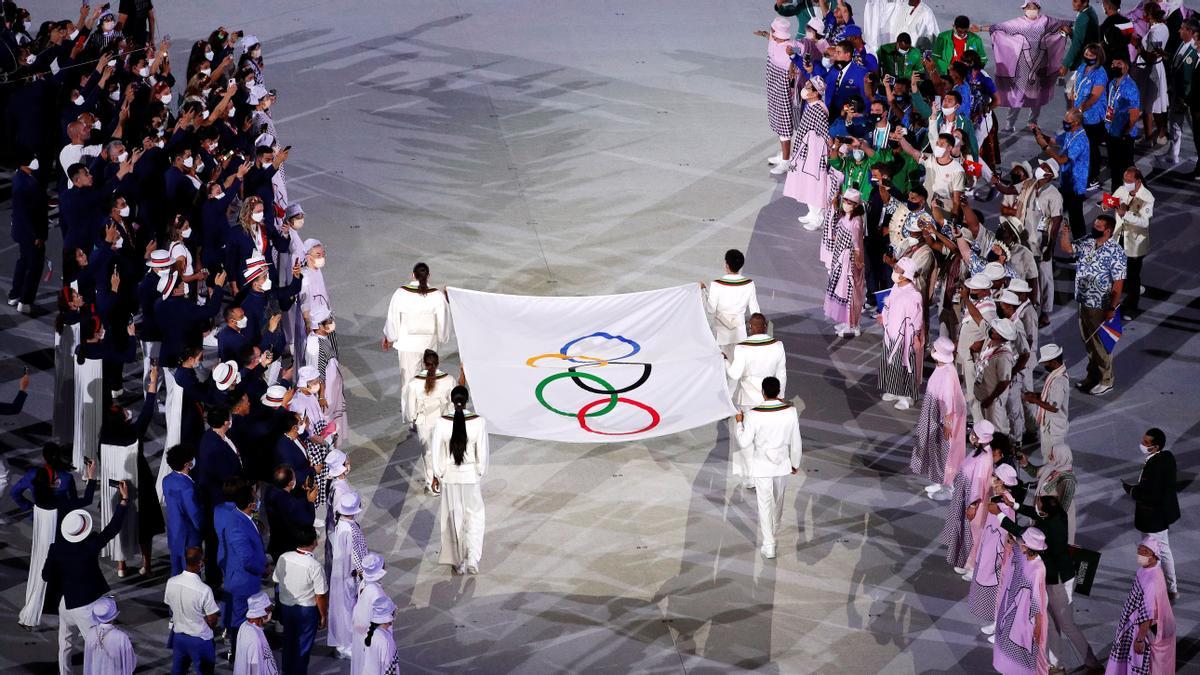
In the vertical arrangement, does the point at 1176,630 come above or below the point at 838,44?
below

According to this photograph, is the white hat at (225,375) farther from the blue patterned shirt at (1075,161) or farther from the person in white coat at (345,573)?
the blue patterned shirt at (1075,161)

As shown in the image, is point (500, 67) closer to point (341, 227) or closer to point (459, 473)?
point (341, 227)

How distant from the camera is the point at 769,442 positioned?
44.1ft

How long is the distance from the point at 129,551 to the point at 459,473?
2892mm

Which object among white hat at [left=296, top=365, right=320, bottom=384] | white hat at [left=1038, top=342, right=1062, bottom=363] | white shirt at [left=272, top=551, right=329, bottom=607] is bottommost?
white shirt at [left=272, top=551, right=329, bottom=607]

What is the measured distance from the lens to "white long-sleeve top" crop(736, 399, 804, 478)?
13430mm

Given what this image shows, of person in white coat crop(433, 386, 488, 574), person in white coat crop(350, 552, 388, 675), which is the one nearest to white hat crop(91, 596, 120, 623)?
person in white coat crop(350, 552, 388, 675)

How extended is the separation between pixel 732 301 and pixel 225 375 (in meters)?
4.85

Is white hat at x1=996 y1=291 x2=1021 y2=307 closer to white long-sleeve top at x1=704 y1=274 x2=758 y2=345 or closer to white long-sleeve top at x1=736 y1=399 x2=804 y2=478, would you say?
white long-sleeve top at x1=704 y1=274 x2=758 y2=345

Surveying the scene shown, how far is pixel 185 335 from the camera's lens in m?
14.4

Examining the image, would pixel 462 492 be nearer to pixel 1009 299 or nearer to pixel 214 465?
pixel 214 465

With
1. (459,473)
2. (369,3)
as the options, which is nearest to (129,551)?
(459,473)

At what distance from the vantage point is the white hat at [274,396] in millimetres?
12992

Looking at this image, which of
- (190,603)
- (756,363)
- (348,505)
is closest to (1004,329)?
(756,363)
